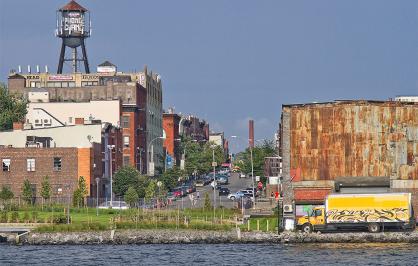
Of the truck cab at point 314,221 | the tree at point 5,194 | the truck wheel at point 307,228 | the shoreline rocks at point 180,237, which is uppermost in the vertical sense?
the tree at point 5,194

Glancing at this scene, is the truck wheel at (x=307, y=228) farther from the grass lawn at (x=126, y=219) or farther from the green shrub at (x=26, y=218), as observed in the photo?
the green shrub at (x=26, y=218)

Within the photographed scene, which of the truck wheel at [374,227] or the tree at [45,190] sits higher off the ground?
the tree at [45,190]

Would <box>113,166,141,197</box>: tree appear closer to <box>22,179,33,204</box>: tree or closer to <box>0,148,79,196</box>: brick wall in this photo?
<box>0,148,79,196</box>: brick wall

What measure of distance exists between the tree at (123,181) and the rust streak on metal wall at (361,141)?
208 ft

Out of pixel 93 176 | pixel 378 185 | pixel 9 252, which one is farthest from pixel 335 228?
pixel 93 176

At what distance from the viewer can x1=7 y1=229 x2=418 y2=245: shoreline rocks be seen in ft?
355

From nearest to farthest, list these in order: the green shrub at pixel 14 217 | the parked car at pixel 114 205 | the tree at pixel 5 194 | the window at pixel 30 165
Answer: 1. the green shrub at pixel 14 217
2. the parked car at pixel 114 205
3. the tree at pixel 5 194
4. the window at pixel 30 165

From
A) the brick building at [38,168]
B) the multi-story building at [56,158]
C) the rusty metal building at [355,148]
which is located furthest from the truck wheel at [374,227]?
the multi-story building at [56,158]

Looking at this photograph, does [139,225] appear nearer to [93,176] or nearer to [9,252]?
[9,252]

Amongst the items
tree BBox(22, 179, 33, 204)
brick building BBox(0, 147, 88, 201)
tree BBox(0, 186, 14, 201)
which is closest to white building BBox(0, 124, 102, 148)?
brick building BBox(0, 147, 88, 201)

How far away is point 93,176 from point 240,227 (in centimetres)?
5877

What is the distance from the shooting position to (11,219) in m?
124

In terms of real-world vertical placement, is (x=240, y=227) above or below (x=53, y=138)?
below

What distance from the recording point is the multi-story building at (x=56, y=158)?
166 m
